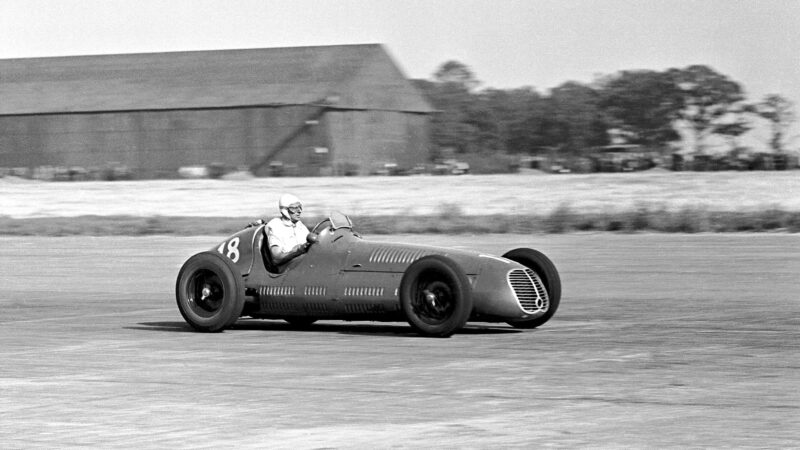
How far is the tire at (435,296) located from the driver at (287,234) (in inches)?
56.4

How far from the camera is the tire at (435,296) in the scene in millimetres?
11891

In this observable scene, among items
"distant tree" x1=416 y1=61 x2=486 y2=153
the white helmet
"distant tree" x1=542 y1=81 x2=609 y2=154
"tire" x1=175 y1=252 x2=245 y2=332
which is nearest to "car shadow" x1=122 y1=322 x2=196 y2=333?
"tire" x1=175 y1=252 x2=245 y2=332

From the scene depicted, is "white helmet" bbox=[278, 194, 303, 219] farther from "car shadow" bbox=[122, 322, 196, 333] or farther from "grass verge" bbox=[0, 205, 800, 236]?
"grass verge" bbox=[0, 205, 800, 236]

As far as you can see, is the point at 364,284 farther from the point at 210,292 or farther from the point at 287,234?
the point at 210,292

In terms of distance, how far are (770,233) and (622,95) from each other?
8531 centimetres

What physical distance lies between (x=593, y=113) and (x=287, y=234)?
103m

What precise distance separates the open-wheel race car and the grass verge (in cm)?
1871

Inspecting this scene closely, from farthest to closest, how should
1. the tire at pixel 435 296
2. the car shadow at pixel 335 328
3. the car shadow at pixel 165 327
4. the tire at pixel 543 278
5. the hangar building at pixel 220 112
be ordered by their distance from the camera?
1. the hangar building at pixel 220 112
2. the car shadow at pixel 165 327
3. the car shadow at pixel 335 328
4. the tire at pixel 543 278
5. the tire at pixel 435 296

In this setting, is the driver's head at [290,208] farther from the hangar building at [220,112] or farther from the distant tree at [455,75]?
the distant tree at [455,75]

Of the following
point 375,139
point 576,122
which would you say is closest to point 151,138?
point 375,139

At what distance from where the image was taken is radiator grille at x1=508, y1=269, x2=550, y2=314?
40.9 feet

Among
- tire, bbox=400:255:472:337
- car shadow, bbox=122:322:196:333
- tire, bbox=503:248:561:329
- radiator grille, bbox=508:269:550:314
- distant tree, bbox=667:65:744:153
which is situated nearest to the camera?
tire, bbox=400:255:472:337

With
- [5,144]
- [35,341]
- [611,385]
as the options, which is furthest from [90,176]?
[611,385]

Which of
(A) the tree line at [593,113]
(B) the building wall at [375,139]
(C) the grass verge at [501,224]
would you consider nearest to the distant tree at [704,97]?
(A) the tree line at [593,113]
